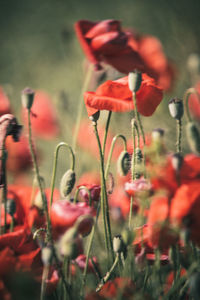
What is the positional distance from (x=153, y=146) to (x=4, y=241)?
0.17m

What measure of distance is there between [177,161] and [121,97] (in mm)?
160

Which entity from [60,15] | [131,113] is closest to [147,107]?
[131,113]

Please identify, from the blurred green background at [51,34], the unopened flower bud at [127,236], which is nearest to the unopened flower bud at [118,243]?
the unopened flower bud at [127,236]

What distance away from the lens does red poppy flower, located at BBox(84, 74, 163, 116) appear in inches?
20.1

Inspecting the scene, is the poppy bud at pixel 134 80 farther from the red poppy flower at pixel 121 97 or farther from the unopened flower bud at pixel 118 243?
the unopened flower bud at pixel 118 243

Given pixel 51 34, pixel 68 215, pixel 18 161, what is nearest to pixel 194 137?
pixel 68 215

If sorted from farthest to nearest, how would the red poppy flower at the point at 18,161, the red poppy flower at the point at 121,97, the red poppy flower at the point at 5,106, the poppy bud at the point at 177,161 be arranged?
the red poppy flower at the point at 18,161, the red poppy flower at the point at 5,106, the red poppy flower at the point at 121,97, the poppy bud at the point at 177,161

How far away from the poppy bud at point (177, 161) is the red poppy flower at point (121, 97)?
12cm

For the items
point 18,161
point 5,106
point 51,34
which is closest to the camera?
point 5,106

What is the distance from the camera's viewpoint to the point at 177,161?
41cm

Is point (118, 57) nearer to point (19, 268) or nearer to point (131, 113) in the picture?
point (131, 113)

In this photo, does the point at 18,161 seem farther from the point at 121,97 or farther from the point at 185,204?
the point at 185,204

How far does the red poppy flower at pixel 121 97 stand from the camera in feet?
1.68

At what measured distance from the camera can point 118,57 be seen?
729mm
